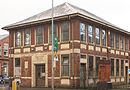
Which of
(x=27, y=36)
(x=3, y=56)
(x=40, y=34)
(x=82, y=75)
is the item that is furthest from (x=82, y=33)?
(x=3, y=56)


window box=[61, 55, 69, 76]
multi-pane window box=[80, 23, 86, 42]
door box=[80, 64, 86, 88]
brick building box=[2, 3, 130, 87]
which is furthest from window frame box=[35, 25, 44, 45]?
door box=[80, 64, 86, 88]

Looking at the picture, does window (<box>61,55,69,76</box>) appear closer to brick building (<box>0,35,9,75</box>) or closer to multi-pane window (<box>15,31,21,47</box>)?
multi-pane window (<box>15,31,21,47</box>)

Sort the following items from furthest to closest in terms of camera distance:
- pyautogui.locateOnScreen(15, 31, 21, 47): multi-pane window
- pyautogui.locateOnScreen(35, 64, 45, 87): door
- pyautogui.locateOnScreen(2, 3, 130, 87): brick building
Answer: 1. pyautogui.locateOnScreen(15, 31, 21, 47): multi-pane window
2. pyautogui.locateOnScreen(35, 64, 45, 87): door
3. pyautogui.locateOnScreen(2, 3, 130, 87): brick building

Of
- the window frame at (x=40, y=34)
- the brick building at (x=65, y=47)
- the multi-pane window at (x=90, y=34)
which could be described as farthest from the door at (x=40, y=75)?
the multi-pane window at (x=90, y=34)

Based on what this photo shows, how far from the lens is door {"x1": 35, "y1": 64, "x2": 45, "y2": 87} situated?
36.2 metres

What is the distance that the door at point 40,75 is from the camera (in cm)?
3619

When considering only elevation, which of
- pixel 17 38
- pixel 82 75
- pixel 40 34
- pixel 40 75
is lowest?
pixel 40 75

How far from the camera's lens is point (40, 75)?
120 ft

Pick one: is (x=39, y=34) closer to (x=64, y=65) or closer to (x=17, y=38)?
(x=17, y=38)

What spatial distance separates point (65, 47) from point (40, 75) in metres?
5.27

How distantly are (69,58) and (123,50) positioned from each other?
14.6m

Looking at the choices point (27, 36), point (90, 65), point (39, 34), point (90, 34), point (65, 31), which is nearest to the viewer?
point (65, 31)

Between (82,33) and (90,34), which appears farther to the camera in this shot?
(90,34)

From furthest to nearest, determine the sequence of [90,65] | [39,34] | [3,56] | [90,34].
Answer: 1. [3,56]
2. [39,34]
3. [90,34]
4. [90,65]
